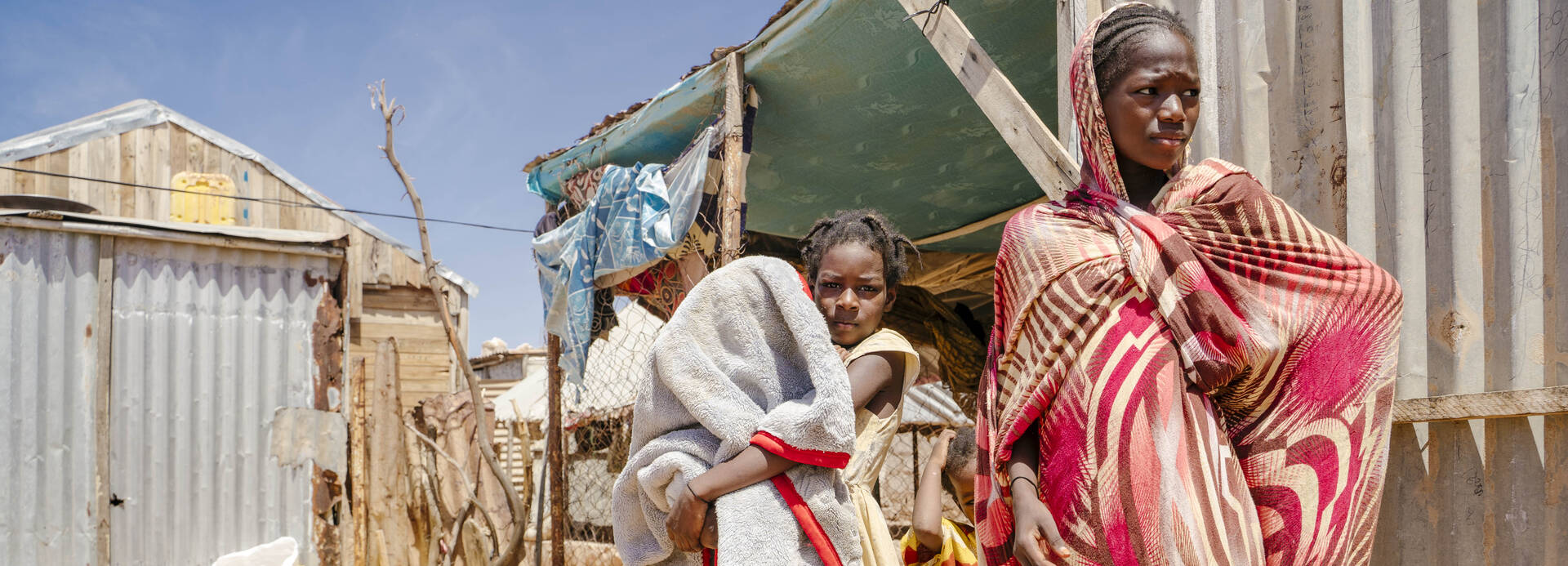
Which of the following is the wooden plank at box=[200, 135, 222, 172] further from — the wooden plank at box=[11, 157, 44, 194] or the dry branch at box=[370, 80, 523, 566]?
the dry branch at box=[370, 80, 523, 566]

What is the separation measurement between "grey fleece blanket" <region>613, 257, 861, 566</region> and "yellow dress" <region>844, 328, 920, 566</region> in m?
0.24

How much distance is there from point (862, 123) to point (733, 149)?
0.74 metres

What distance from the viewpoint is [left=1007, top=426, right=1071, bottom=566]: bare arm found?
157 cm

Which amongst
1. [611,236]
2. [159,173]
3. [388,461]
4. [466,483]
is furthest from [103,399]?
[159,173]

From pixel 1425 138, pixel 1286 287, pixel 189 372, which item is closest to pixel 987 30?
pixel 1425 138

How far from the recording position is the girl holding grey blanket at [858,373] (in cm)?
200

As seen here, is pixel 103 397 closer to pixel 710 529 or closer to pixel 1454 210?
pixel 710 529

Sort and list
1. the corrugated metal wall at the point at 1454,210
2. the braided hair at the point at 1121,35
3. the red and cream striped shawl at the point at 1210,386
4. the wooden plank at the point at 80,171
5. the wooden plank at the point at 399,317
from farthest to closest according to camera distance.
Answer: the wooden plank at the point at 399,317 → the wooden plank at the point at 80,171 → the corrugated metal wall at the point at 1454,210 → the braided hair at the point at 1121,35 → the red and cream striped shawl at the point at 1210,386

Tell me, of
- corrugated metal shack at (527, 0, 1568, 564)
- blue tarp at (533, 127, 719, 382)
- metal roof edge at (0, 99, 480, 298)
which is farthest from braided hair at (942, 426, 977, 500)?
metal roof edge at (0, 99, 480, 298)

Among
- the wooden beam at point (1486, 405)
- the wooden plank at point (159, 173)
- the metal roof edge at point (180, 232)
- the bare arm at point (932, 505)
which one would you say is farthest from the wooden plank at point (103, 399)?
the wooden beam at point (1486, 405)

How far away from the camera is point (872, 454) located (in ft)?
8.02

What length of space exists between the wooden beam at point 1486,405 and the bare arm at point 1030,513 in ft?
2.79

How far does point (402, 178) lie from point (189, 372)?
5.50 ft

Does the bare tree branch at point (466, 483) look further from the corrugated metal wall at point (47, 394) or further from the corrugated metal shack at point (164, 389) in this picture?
the corrugated metal wall at point (47, 394)
